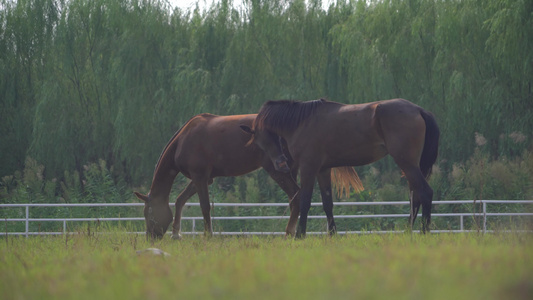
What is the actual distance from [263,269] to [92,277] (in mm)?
1215

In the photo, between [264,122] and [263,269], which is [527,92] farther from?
[263,269]

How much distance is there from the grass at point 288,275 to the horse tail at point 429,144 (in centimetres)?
231

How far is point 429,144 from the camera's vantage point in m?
8.51

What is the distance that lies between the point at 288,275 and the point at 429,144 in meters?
4.79

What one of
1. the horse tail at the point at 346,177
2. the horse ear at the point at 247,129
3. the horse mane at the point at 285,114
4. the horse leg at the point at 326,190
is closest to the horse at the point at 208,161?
the horse tail at the point at 346,177

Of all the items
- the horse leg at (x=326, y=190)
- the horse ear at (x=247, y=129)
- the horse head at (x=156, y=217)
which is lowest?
the horse head at (x=156, y=217)

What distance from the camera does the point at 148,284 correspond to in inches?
160

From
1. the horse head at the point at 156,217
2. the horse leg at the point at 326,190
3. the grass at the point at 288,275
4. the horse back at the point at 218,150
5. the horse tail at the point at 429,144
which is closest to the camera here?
the grass at the point at 288,275

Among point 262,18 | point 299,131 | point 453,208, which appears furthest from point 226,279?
point 262,18

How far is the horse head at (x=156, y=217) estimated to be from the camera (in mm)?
9703

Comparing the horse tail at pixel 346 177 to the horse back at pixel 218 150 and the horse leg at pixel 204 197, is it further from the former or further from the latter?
the horse leg at pixel 204 197

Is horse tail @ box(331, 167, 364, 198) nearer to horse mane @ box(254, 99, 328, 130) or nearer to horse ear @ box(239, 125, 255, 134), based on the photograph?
horse mane @ box(254, 99, 328, 130)

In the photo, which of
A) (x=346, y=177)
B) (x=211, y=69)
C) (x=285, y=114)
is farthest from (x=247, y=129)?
(x=211, y=69)

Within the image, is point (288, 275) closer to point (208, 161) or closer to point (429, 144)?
point (429, 144)
